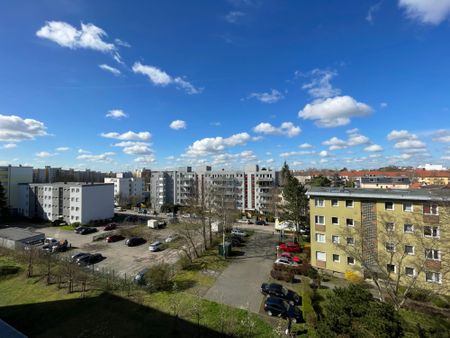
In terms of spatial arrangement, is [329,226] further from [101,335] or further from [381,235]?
[101,335]

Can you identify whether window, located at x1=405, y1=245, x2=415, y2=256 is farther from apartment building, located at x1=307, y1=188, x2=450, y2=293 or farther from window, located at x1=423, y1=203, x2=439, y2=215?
window, located at x1=423, y1=203, x2=439, y2=215

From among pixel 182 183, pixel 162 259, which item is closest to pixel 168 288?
pixel 162 259

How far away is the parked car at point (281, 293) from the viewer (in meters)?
22.3

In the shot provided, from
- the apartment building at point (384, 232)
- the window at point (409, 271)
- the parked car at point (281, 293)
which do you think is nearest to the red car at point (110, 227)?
the parked car at point (281, 293)

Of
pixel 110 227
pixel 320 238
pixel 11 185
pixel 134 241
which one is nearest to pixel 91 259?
pixel 134 241

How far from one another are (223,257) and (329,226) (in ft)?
49.5

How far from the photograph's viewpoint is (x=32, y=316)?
19344 mm

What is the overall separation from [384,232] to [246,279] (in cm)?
1591

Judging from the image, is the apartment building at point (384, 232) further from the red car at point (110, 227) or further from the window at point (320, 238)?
the red car at point (110, 227)

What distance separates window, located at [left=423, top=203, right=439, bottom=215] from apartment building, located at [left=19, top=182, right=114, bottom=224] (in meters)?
60.4

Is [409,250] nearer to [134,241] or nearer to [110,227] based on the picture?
[134,241]

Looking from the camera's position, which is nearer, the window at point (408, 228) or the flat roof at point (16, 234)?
the window at point (408, 228)

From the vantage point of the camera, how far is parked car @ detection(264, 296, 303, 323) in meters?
18.9

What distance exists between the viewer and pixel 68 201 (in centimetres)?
5528
